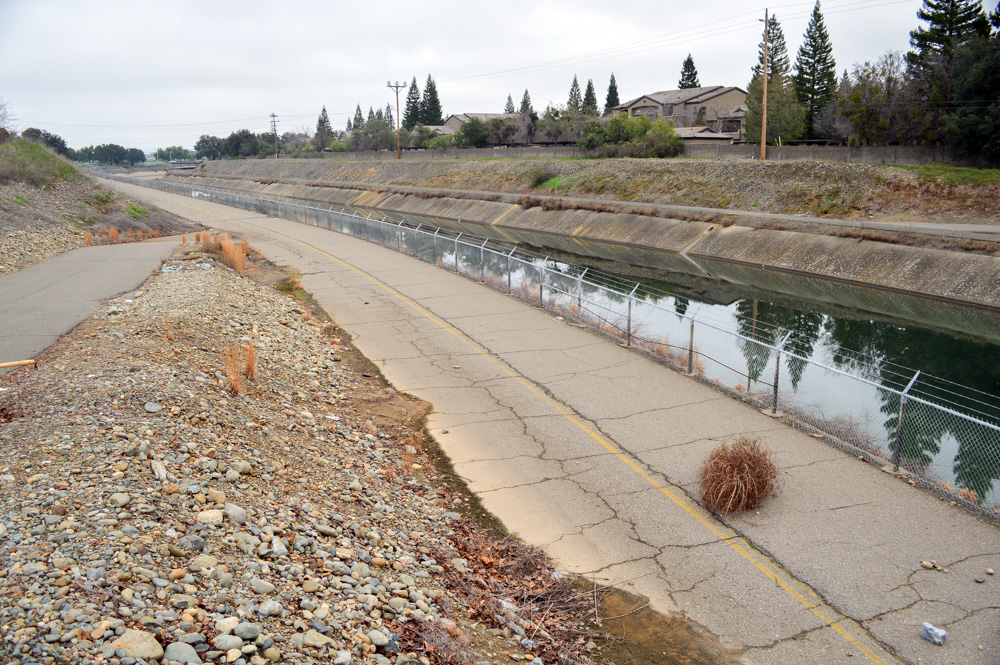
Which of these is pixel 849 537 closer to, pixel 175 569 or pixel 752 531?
pixel 752 531

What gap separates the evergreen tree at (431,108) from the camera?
485 ft

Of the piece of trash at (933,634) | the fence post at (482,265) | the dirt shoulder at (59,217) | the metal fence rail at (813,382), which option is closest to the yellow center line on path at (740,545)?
the piece of trash at (933,634)

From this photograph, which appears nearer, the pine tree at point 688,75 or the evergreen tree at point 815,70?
the evergreen tree at point 815,70

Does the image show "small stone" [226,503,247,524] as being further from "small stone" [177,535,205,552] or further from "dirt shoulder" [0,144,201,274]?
"dirt shoulder" [0,144,201,274]

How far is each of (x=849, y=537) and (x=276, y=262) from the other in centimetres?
2633

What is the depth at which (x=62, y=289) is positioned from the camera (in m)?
20.1

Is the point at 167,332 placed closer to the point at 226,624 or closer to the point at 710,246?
the point at 226,624

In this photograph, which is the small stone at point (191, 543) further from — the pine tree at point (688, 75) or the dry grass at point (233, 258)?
the pine tree at point (688, 75)

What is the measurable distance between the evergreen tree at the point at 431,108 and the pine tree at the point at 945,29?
101999 mm

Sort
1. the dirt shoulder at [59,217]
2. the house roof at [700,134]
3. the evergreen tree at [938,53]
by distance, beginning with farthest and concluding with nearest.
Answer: the house roof at [700,134] < the evergreen tree at [938,53] < the dirt shoulder at [59,217]

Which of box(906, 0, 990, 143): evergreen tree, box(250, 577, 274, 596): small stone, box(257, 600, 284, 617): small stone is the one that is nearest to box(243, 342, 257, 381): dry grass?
box(250, 577, 274, 596): small stone

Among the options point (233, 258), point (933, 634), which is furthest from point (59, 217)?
point (933, 634)

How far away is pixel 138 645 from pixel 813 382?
13.4 metres

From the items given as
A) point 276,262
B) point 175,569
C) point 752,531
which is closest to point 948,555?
point 752,531
